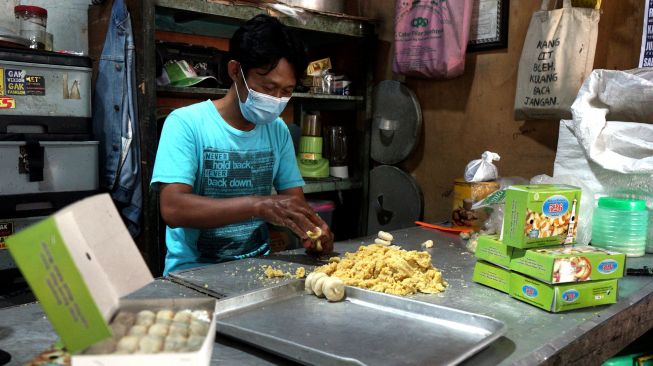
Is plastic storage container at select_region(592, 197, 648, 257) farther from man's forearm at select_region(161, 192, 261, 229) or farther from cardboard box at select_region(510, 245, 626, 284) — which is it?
man's forearm at select_region(161, 192, 261, 229)

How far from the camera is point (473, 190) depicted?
231 cm

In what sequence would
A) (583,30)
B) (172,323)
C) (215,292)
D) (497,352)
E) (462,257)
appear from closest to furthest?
(172,323)
(497,352)
(215,292)
(462,257)
(583,30)

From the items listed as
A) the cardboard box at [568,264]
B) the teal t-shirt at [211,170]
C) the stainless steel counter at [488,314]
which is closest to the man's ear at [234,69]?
the teal t-shirt at [211,170]

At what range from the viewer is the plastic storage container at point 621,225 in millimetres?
1780

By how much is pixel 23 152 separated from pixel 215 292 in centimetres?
138

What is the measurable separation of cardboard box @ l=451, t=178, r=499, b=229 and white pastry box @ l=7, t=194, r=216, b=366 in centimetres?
183

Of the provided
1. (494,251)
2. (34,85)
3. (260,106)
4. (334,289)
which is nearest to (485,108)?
(260,106)

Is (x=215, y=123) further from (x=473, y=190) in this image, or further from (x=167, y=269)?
(x=473, y=190)

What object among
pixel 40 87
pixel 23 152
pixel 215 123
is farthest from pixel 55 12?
pixel 215 123

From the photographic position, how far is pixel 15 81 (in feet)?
7.10

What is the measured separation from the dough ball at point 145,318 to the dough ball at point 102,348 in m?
0.05

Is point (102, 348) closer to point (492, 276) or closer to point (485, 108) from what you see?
point (492, 276)

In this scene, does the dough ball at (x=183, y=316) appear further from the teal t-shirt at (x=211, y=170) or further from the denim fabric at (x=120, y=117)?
the denim fabric at (x=120, y=117)

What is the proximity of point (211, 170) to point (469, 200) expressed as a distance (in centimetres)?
118
